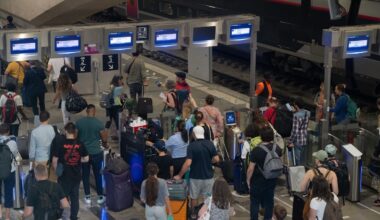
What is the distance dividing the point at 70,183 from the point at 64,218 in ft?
1.52

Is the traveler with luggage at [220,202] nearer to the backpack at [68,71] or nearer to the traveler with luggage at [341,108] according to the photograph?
the traveler with luggage at [341,108]

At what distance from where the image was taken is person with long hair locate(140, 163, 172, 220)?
965 cm

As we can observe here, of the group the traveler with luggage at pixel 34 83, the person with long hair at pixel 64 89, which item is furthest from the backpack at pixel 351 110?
the traveler with luggage at pixel 34 83

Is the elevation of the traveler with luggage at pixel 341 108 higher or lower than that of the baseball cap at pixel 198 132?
lower

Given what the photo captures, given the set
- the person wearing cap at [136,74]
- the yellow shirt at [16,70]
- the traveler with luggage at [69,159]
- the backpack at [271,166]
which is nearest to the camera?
the backpack at [271,166]

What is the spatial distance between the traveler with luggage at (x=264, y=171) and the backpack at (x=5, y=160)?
3090 millimetres

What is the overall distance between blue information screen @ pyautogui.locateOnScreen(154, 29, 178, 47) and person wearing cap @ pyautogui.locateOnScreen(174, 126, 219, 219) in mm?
4058

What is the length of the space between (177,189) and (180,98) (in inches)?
152

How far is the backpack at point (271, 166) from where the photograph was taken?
34.7 ft

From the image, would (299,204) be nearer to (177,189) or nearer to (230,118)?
(177,189)

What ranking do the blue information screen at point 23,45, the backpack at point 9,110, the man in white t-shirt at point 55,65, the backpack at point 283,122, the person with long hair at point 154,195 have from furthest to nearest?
1. the man in white t-shirt at point 55,65
2. the backpack at point 9,110
3. the blue information screen at point 23,45
4. the backpack at point 283,122
5. the person with long hair at point 154,195

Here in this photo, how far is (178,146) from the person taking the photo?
11516 mm

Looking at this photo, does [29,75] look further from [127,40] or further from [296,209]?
[296,209]

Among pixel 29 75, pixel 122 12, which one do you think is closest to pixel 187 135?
pixel 29 75
